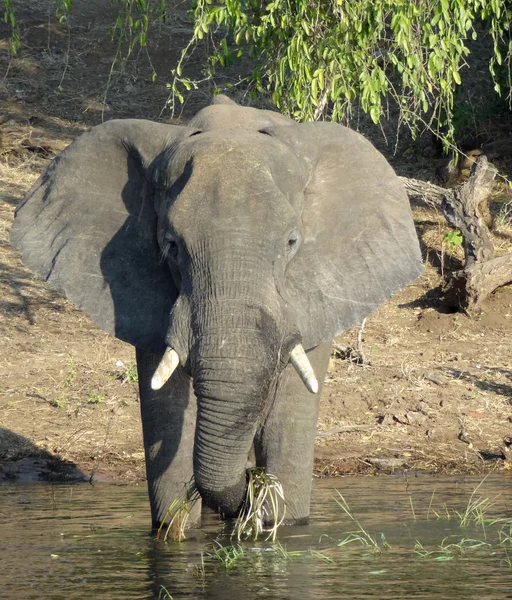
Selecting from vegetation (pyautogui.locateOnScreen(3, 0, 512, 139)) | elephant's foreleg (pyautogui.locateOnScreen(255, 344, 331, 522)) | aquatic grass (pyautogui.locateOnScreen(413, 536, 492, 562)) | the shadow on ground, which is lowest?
the shadow on ground

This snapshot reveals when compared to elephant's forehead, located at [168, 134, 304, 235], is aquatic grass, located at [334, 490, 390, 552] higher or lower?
lower

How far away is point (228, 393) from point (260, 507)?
3.80 ft

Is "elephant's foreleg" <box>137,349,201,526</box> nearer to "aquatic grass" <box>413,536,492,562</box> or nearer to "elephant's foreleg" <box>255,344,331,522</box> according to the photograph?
"elephant's foreleg" <box>255,344,331,522</box>

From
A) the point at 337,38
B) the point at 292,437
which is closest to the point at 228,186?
the point at 292,437

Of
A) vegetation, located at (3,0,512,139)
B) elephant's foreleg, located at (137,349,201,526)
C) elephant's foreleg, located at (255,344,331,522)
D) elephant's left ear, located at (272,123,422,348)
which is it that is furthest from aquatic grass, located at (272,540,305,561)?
vegetation, located at (3,0,512,139)

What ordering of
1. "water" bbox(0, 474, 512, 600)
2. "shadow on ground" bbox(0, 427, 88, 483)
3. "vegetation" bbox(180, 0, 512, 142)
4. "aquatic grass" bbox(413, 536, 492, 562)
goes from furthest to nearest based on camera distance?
"vegetation" bbox(180, 0, 512, 142)
"shadow on ground" bbox(0, 427, 88, 483)
"aquatic grass" bbox(413, 536, 492, 562)
"water" bbox(0, 474, 512, 600)

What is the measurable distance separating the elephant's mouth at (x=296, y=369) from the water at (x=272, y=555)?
33.7 inches

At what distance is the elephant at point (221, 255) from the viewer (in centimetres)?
513

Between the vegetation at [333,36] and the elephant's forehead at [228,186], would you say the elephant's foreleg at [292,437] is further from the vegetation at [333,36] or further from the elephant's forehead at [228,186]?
the vegetation at [333,36]

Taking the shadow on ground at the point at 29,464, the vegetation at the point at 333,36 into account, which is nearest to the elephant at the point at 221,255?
the vegetation at the point at 333,36

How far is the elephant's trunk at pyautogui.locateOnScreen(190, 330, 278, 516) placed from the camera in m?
4.87

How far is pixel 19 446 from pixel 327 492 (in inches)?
96.1

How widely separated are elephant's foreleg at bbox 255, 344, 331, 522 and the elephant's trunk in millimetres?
869

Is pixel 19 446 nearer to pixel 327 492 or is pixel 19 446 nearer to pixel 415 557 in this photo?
pixel 327 492
